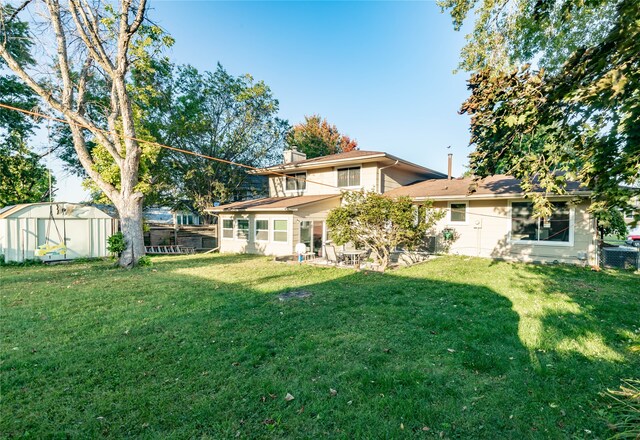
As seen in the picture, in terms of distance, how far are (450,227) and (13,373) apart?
→ 14500 mm

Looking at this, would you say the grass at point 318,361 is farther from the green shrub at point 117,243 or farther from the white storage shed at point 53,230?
the white storage shed at point 53,230

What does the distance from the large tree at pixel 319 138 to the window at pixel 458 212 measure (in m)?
19.5

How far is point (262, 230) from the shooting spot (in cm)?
1591

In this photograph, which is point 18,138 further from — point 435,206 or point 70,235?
point 435,206

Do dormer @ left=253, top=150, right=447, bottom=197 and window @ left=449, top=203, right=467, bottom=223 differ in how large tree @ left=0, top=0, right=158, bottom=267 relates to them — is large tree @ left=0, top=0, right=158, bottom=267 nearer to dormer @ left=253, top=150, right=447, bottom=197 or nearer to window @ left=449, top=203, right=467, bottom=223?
dormer @ left=253, top=150, right=447, bottom=197

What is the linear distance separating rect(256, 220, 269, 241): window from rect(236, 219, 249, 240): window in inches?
37.0

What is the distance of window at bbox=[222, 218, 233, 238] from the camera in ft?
58.0

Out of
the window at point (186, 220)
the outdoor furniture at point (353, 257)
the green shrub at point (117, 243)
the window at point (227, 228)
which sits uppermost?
the window at point (186, 220)

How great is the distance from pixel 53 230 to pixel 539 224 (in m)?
21.4

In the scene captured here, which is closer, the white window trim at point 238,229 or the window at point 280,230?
the window at point 280,230

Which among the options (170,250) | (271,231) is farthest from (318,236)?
(170,250)

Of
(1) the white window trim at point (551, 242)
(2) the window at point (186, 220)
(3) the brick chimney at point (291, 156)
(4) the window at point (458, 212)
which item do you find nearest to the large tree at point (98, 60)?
(3) the brick chimney at point (291, 156)

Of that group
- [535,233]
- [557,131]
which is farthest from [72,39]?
[535,233]

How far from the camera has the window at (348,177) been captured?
16.0 metres
